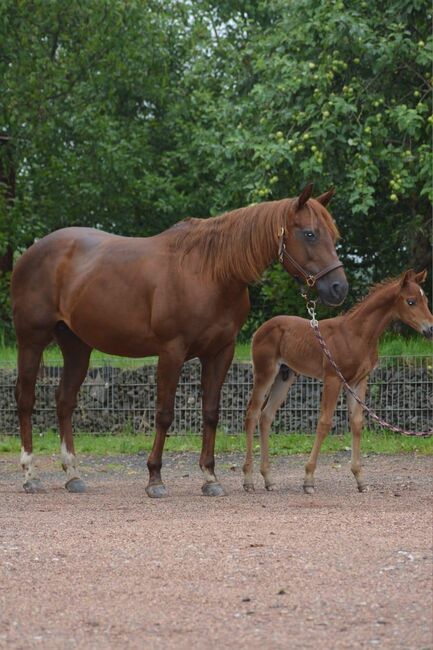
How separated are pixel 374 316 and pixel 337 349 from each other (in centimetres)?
41

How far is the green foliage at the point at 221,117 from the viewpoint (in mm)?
16016

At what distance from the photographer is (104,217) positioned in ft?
82.2

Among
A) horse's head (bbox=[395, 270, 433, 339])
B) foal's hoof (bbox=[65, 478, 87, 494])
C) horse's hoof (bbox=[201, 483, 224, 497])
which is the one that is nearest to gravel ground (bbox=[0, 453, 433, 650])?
horse's hoof (bbox=[201, 483, 224, 497])

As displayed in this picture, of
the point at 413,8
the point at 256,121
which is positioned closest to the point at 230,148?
the point at 256,121

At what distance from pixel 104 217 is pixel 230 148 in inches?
324

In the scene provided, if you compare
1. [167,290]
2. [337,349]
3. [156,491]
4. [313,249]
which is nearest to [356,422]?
[337,349]

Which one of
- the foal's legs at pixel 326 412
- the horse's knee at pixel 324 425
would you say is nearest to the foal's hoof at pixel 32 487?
the foal's legs at pixel 326 412

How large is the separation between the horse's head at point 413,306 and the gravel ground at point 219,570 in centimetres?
131

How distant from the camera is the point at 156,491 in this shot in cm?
970

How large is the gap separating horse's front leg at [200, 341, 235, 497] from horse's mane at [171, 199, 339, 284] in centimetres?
62

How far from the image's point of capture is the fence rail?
47.0 feet

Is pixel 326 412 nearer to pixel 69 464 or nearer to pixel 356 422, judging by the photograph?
pixel 356 422

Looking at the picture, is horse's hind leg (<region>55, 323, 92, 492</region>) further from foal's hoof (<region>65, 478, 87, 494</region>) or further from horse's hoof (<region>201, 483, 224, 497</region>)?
horse's hoof (<region>201, 483, 224, 497</region>)

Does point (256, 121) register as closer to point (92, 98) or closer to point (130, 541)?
point (92, 98)
